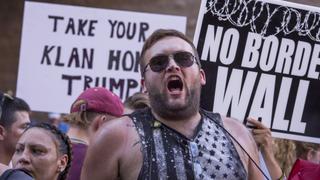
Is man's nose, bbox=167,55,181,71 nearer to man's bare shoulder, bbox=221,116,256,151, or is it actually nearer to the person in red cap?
man's bare shoulder, bbox=221,116,256,151

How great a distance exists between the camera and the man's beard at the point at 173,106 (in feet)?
9.20

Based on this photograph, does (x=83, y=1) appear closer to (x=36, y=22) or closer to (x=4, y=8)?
(x=4, y=8)

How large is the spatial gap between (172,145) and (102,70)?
2.54 metres

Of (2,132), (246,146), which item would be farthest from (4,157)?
(246,146)

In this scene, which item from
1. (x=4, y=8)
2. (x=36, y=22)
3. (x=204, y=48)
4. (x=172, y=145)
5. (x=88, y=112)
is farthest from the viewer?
(x=4, y=8)

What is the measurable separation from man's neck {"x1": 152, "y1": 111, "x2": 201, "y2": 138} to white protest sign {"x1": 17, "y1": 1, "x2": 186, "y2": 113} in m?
2.30

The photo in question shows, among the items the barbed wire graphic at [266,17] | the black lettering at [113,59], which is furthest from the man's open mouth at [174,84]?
the black lettering at [113,59]

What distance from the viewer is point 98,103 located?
402 centimetres

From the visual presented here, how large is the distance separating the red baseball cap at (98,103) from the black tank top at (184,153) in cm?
117

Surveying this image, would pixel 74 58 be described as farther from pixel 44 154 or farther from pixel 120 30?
pixel 44 154

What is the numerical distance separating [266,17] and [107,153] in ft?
3.80

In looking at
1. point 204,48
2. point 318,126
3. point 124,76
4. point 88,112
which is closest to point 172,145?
point 204,48

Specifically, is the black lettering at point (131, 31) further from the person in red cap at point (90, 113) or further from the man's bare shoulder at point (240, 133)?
the man's bare shoulder at point (240, 133)

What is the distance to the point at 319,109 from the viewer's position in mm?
3529
